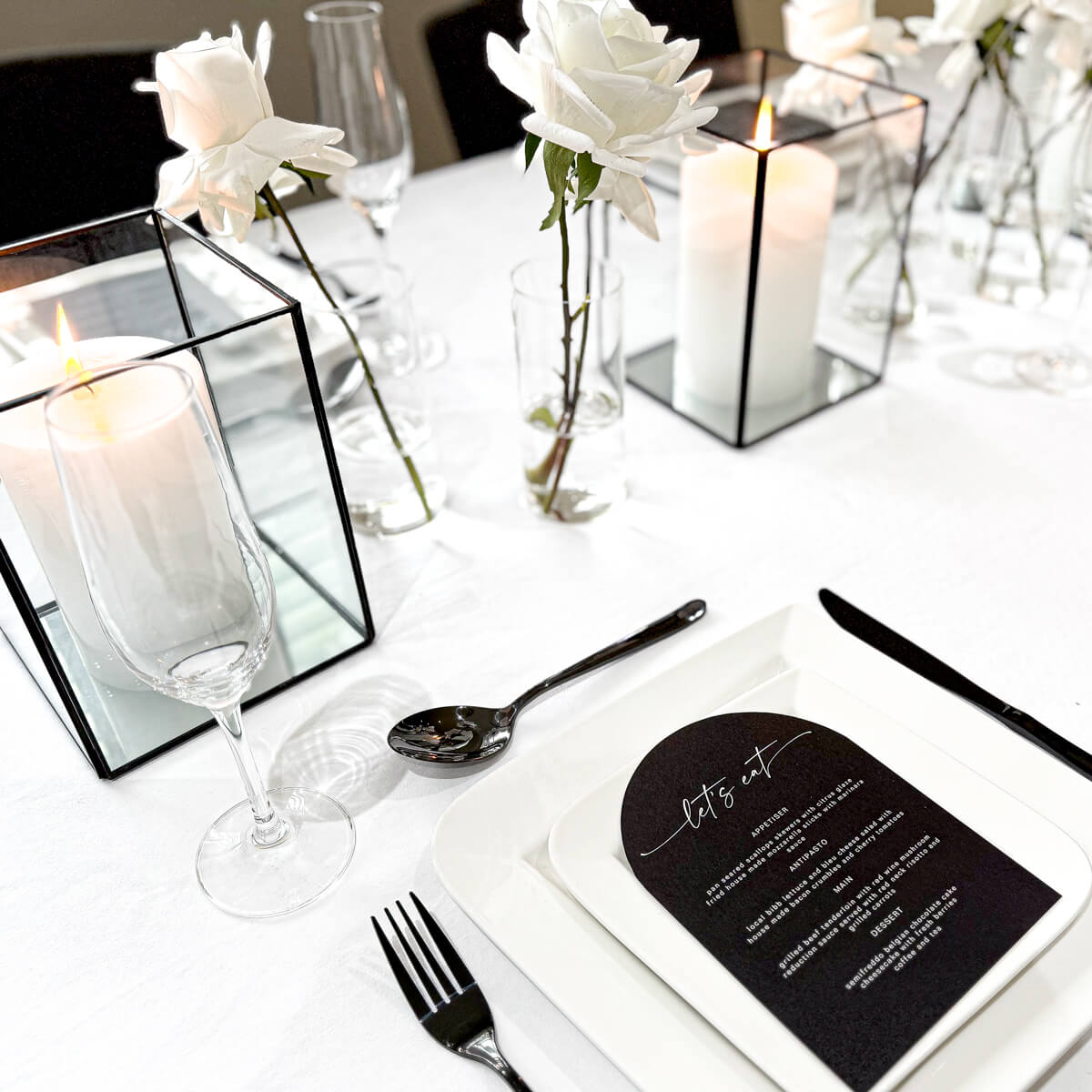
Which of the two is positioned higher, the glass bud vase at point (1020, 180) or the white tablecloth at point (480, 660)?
the glass bud vase at point (1020, 180)

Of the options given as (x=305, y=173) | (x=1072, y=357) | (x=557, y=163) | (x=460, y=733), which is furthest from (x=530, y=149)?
(x=1072, y=357)

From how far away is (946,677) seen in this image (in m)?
0.66

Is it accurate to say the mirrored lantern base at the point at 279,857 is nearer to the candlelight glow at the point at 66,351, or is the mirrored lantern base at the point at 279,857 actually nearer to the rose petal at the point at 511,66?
the candlelight glow at the point at 66,351

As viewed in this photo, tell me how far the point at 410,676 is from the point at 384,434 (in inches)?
9.6

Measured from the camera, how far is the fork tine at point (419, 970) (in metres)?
0.52

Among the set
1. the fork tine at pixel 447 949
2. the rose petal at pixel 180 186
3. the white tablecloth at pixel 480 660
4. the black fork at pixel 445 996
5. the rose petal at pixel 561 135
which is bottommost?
the white tablecloth at pixel 480 660

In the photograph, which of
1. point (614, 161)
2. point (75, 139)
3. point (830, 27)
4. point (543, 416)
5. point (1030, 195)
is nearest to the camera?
point (614, 161)

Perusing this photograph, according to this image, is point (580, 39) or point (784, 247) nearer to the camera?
point (580, 39)

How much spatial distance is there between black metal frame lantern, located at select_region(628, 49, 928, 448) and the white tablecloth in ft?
0.13

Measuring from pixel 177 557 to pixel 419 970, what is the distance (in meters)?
0.24

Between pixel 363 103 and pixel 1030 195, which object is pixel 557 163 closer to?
pixel 363 103

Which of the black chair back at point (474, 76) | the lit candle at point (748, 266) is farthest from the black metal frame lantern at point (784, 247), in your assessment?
the black chair back at point (474, 76)

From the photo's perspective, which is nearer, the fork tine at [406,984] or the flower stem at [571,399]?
the fork tine at [406,984]

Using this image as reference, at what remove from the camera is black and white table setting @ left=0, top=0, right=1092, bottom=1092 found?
0.48 meters
